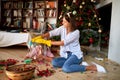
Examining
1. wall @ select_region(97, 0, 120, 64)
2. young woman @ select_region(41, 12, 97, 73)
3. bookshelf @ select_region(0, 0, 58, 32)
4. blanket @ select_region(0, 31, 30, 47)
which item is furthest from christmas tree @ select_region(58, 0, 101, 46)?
bookshelf @ select_region(0, 0, 58, 32)

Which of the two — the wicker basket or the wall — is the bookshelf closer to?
the wall

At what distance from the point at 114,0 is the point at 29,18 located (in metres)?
2.98

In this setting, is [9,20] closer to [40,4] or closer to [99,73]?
[40,4]

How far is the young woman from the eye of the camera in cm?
278

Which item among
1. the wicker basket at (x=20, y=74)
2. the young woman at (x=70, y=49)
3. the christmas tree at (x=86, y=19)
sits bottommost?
the wicker basket at (x=20, y=74)

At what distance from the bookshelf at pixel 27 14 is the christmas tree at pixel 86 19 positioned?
4.69 ft

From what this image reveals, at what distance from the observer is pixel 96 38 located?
408 cm

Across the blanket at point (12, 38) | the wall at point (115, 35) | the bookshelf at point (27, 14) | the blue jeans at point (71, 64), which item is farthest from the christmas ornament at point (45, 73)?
the bookshelf at point (27, 14)

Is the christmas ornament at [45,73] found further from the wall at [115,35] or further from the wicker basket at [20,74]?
the wall at [115,35]

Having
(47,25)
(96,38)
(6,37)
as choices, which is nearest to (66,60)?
(96,38)

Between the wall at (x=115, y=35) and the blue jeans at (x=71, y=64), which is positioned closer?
the blue jeans at (x=71, y=64)

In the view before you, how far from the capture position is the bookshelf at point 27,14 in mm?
5598

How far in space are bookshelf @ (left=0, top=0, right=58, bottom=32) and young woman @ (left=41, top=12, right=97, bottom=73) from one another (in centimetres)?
262

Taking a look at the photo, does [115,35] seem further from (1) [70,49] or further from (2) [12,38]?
(2) [12,38]
